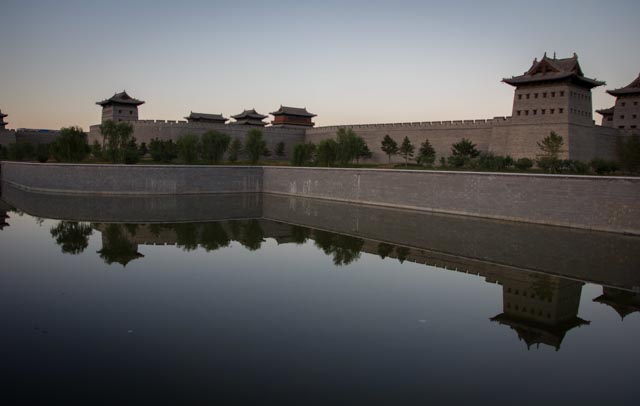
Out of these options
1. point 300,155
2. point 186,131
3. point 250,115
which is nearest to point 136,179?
point 300,155

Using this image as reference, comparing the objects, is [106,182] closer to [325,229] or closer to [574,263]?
[325,229]

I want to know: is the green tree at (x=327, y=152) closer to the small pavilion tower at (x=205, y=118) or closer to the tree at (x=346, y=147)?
the tree at (x=346, y=147)

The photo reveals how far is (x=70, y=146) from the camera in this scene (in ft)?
94.7

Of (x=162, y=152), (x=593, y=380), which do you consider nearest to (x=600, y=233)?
(x=593, y=380)

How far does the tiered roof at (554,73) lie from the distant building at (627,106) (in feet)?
26.2

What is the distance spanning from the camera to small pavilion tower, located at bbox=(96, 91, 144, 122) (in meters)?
43.1

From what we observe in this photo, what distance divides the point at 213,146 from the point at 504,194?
2154 centimetres

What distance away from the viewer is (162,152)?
1329 inches

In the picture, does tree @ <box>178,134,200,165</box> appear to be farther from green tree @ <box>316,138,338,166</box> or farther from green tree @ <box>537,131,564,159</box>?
green tree @ <box>537,131,564,159</box>

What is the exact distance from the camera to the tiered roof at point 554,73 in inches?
990

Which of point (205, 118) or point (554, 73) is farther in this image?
point (205, 118)

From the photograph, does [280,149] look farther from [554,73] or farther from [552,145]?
[552,145]

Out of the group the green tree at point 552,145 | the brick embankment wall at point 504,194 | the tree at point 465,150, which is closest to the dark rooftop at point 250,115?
the tree at point 465,150

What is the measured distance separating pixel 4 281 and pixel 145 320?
12.3 feet
